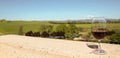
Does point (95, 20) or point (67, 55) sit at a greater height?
point (95, 20)

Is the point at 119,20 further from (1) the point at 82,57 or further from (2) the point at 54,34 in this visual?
(1) the point at 82,57

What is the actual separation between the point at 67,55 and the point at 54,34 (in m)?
7.61

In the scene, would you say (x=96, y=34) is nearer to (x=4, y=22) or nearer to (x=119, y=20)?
(x=119, y=20)

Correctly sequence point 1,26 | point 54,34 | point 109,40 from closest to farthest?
point 109,40 → point 54,34 → point 1,26

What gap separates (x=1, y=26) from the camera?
23391 millimetres

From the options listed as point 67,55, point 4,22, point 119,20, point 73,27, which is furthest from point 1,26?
point 67,55

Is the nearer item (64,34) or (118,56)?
(118,56)

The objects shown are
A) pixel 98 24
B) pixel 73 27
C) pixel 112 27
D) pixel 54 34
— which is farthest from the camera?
pixel 73 27

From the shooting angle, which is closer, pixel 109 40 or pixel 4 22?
pixel 109 40

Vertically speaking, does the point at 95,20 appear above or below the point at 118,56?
above

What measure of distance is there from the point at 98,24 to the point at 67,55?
1.24 meters

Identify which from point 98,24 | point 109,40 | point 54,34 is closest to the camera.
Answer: point 98,24

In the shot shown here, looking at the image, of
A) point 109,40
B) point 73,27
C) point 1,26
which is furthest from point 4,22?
point 109,40

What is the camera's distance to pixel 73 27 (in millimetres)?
15867
